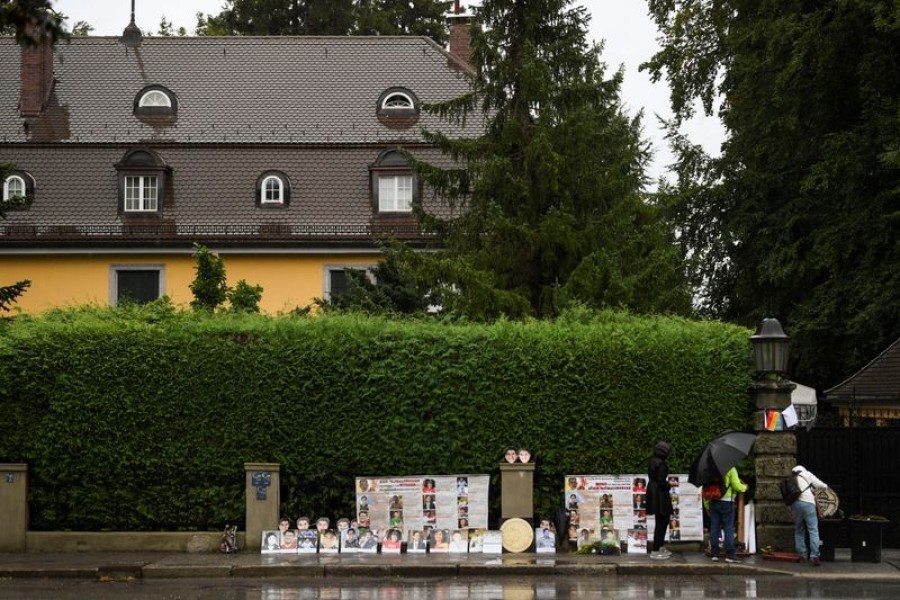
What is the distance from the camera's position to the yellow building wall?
4028 cm

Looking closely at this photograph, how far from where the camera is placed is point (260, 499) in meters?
20.7

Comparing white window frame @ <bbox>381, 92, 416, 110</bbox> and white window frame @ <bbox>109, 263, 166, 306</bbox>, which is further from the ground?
white window frame @ <bbox>381, 92, 416, 110</bbox>

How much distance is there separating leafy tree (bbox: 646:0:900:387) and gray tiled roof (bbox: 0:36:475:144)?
7.44m

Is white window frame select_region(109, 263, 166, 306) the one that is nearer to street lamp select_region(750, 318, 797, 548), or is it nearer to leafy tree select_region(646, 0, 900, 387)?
leafy tree select_region(646, 0, 900, 387)

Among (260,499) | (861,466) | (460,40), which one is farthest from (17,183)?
(861,466)

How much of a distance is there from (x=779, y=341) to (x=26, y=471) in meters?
11.0

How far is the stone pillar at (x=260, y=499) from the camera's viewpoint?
2070 cm

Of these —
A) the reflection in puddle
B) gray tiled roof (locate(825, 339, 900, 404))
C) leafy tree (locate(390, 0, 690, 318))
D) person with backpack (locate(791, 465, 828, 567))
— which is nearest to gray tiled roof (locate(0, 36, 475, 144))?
leafy tree (locate(390, 0, 690, 318))

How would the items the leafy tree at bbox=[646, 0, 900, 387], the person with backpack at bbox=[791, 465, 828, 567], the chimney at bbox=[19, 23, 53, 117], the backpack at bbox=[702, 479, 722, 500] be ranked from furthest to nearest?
the chimney at bbox=[19, 23, 53, 117], the leafy tree at bbox=[646, 0, 900, 387], the backpack at bbox=[702, 479, 722, 500], the person with backpack at bbox=[791, 465, 828, 567]

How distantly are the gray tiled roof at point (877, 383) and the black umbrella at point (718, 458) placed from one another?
8.63 m

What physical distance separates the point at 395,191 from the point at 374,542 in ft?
70.1

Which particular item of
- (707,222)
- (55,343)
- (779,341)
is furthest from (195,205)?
(779,341)

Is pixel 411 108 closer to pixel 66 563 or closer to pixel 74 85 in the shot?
pixel 74 85

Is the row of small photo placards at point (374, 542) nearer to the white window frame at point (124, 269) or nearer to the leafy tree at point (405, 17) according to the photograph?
the white window frame at point (124, 269)
